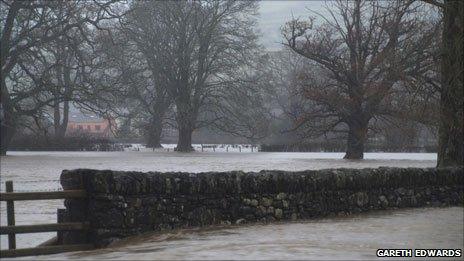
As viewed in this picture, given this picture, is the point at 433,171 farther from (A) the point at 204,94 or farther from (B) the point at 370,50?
(A) the point at 204,94

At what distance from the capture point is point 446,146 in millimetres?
19969

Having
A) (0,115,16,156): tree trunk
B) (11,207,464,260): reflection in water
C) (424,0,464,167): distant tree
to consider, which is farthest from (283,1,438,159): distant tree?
(11,207,464,260): reflection in water

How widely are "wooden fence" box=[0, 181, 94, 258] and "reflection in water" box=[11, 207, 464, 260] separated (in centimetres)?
28

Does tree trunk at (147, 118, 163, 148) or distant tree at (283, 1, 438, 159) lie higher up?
distant tree at (283, 1, 438, 159)

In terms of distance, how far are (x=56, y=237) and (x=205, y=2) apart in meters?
45.4

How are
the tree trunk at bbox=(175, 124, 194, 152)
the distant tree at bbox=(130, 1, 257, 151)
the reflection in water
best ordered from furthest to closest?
the tree trunk at bbox=(175, 124, 194, 152)
the distant tree at bbox=(130, 1, 257, 151)
the reflection in water

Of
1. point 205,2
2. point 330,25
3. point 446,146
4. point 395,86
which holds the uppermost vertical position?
point 205,2

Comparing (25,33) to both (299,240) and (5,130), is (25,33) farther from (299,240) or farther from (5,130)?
(299,240)

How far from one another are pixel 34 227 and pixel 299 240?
4.23 m

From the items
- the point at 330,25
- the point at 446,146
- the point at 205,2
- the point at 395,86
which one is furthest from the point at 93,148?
the point at 446,146

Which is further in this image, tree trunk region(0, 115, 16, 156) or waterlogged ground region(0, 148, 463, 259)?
tree trunk region(0, 115, 16, 156)

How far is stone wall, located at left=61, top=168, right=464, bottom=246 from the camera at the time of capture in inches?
412

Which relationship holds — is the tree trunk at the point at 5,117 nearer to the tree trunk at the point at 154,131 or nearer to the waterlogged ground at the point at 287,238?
the tree trunk at the point at 154,131

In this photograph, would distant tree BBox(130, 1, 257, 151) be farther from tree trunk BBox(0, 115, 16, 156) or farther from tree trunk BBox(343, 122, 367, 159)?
tree trunk BBox(343, 122, 367, 159)
